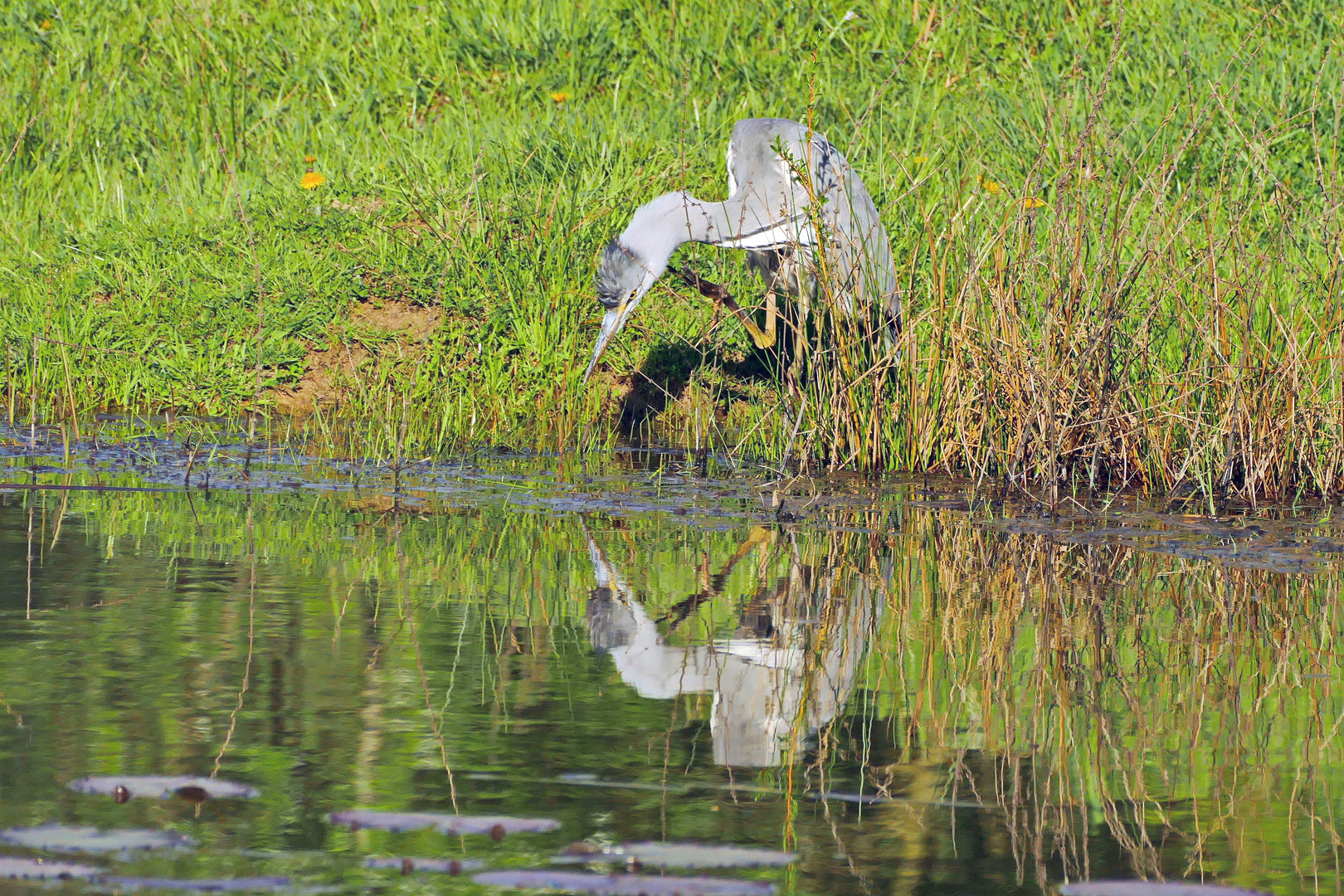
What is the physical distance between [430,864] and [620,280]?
13.9ft

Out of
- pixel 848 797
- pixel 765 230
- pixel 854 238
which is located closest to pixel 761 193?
pixel 765 230

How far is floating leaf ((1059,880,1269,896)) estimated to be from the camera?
2.21 m

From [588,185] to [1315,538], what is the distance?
12.7ft

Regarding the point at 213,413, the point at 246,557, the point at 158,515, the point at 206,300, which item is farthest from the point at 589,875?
the point at 206,300

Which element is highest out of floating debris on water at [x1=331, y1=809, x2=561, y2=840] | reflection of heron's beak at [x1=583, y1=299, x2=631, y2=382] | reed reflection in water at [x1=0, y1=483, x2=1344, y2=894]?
reflection of heron's beak at [x1=583, y1=299, x2=631, y2=382]

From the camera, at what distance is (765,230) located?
6.32m

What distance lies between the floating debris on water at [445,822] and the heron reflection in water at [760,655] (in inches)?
17.0

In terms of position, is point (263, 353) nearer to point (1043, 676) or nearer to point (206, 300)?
point (206, 300)

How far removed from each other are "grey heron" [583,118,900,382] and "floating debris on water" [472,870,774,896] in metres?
3.91

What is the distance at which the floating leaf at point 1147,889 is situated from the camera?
2.21 m

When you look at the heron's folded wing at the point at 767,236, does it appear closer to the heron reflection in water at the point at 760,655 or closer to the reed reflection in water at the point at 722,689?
the reed reflection in water at the point at 722,689

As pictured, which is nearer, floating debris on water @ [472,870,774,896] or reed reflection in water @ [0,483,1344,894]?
floating debris on water @ [472,870,774,896]

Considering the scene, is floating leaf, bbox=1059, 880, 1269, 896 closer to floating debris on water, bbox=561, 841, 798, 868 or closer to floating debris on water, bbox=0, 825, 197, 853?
floating debris on water, bbox=561, 841, 798, 868

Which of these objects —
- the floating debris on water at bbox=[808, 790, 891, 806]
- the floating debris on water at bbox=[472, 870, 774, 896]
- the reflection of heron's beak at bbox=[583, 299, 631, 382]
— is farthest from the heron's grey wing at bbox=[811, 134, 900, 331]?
the floating debris on water at bbox=[472, 870, 774, 896]
